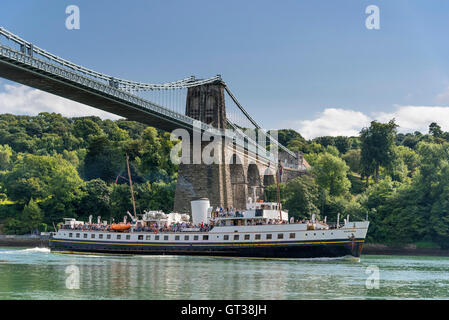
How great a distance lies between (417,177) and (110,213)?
37.6 m

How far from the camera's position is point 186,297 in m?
22.7

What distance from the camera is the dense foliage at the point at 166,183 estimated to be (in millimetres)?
60625

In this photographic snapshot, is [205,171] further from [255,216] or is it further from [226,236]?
[255,216]

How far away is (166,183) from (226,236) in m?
37.8

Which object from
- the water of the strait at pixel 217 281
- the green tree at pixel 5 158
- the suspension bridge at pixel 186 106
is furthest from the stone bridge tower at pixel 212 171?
the green tree at pixel 5 158

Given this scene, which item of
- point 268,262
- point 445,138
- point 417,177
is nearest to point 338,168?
point 417,177

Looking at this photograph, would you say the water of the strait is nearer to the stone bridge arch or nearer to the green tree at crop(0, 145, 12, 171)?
the stone bridge arch

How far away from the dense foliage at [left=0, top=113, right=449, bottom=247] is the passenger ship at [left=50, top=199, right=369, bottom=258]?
12400mm

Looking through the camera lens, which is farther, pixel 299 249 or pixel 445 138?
pixel 445 138

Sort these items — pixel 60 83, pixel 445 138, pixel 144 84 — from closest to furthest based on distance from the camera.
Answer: pixel 60 83
pixel 144 84
pixel 445 138

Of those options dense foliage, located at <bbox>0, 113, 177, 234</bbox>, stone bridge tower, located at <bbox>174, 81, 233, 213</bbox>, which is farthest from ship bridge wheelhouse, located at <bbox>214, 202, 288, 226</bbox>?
dense foliage, located at <bbox>0, 113, 177, 234</bbox>

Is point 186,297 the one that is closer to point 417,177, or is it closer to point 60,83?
point 60,83

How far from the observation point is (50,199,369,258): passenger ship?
139 feet

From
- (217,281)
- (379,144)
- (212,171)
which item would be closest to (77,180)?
(212,171)
